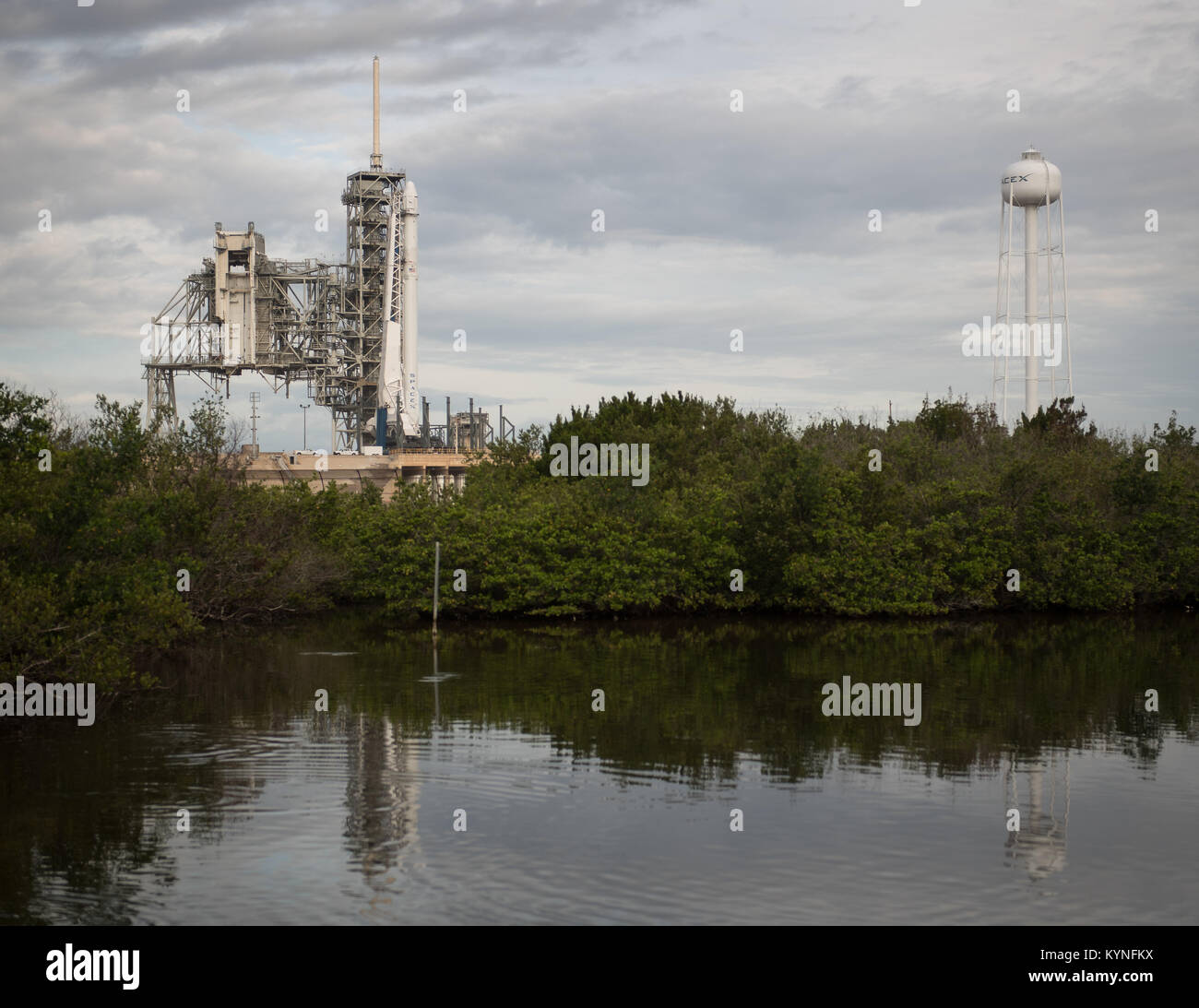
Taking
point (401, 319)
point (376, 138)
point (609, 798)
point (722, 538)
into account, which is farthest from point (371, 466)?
point (609, 798)

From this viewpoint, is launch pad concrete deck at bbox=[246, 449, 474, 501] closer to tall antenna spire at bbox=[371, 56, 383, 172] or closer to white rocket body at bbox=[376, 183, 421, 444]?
white rocket body at bbox=[376, 183, 421, 444]

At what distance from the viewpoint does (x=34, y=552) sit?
2158cm

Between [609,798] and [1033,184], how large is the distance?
4997 centimetres

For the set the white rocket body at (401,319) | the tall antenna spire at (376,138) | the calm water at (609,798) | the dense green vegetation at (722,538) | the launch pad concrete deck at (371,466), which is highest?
the tall antenna spire at (376,138)

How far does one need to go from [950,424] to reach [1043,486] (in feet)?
48.2

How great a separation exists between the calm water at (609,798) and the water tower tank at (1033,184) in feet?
115

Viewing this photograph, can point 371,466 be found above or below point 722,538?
above

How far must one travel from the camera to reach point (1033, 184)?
192 ft

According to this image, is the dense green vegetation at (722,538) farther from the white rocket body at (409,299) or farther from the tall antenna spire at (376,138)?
the tall antenna spire at (376,138)

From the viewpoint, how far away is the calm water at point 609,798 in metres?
12.2

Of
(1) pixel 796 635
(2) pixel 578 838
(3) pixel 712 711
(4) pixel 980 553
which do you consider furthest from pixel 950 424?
(2) pixel 578 838

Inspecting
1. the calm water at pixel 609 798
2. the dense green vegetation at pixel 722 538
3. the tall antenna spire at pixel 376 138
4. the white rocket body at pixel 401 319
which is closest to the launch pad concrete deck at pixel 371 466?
the white rocket body at pixel 401 319

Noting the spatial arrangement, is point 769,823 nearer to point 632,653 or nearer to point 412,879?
point 412,879

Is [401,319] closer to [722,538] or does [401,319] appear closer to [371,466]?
[371,466]
